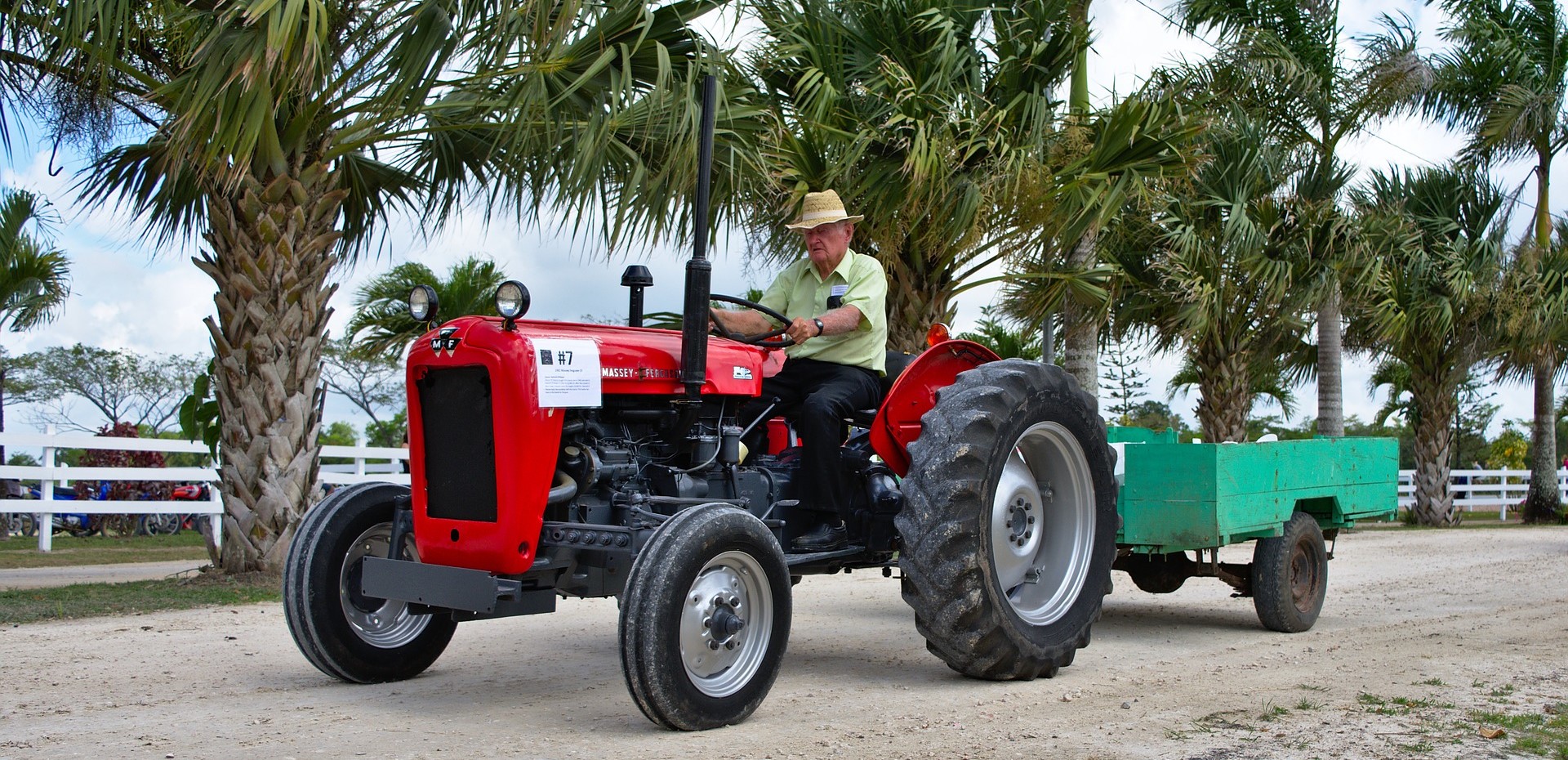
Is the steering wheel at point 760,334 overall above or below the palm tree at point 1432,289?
below

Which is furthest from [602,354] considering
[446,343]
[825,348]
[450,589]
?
[825,348]

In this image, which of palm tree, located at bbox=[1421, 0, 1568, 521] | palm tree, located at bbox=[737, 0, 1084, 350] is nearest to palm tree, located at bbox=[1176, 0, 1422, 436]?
palm tree, located at bbox=[1421, 0, 1568, 521]

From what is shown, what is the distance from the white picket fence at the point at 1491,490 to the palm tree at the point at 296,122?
22155 millimetres

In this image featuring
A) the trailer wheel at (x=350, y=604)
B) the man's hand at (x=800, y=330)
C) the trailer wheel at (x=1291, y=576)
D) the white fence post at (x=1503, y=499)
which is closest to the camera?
the trailer wheel at (x=350, y=604)

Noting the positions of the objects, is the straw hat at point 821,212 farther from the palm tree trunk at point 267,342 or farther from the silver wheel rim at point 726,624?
the palm tree trunk at point 267,342

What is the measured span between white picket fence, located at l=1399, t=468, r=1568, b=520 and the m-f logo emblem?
977 inches

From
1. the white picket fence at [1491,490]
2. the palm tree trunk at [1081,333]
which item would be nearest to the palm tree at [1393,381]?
the white picket fence at [1491,490]

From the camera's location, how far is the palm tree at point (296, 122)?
7.31 metres

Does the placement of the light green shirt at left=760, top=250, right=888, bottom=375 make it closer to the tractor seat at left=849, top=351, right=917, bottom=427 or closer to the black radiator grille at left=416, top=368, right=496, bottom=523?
the tractor seat at left=849, top=351, right=917, bottom=427

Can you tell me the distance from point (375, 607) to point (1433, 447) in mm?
19280

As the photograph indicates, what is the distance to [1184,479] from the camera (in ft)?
23.3

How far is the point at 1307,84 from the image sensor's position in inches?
675

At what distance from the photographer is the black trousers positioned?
5719 mm

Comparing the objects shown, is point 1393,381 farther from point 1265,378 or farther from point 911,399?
point 911,399
